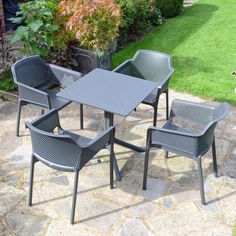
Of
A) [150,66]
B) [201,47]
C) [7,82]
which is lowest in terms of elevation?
[201,47]

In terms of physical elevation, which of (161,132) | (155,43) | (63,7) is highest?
(63,7)

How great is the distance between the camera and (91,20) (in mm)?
6223

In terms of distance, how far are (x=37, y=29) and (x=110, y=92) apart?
2235 millimetres

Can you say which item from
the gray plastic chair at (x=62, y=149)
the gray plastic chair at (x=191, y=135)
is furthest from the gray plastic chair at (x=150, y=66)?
the gray plastic chair at (x=62, y=149)

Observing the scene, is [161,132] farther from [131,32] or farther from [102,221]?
[131,32]

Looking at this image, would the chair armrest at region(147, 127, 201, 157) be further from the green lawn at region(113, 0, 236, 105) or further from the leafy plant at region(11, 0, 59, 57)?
the leafy plant at region(11, 0, 59, 57)

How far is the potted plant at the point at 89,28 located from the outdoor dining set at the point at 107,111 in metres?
1.14

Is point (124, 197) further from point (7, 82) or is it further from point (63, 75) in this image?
point (7, 82)

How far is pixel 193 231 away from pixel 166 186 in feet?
2.32

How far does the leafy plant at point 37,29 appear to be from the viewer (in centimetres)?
609

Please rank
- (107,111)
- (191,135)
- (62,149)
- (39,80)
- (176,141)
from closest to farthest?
(62,149), (191,135), (176,141), (107,111), (39,80)

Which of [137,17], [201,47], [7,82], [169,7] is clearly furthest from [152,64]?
[169,7]

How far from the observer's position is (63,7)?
249 inches

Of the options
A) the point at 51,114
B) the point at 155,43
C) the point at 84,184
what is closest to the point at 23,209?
the point at 84,184
